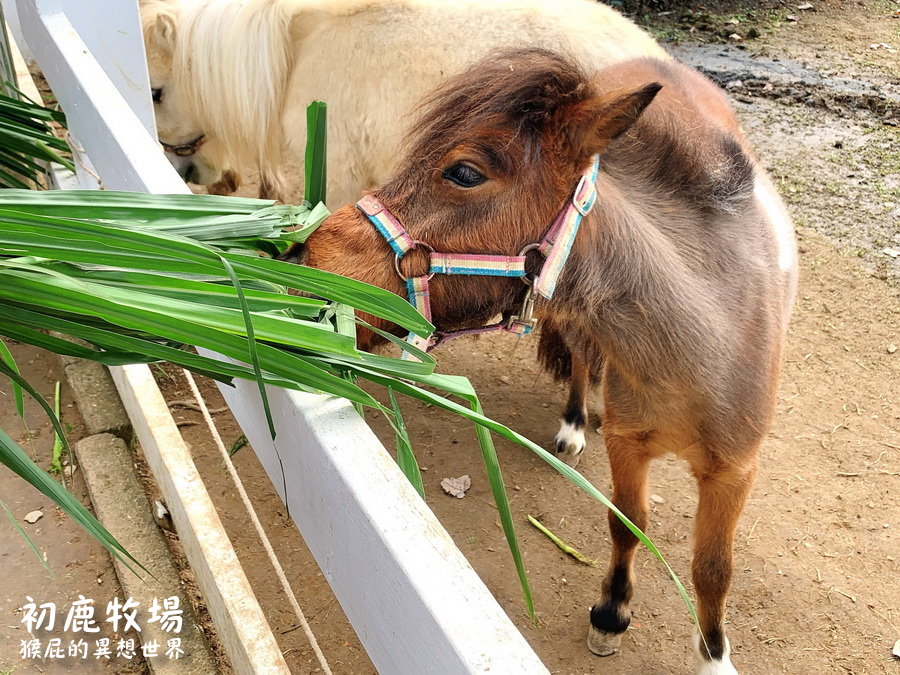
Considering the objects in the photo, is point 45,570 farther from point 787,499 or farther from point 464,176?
point 787,499

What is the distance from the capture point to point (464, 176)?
1889 mm

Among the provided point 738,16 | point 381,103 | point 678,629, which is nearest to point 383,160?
point 381,103

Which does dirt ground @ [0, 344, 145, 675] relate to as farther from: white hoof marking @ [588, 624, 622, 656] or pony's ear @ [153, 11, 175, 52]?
pony's ear @ [153, 11, 175, 52]

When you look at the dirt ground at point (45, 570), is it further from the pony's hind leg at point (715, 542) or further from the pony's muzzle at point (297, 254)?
the pony's hind leg at point (715, 542)

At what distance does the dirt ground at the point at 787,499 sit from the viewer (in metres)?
2.97

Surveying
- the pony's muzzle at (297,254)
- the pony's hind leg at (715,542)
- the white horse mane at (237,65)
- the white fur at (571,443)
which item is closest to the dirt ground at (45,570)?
the pony's muzzle at (297,254)

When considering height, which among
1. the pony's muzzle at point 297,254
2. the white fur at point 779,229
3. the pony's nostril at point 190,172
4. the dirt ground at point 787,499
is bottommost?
the dirt ground at point 787,499

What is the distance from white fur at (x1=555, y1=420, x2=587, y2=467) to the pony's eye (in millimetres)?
2101

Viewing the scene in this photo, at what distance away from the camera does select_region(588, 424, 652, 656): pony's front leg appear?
264 centimetres

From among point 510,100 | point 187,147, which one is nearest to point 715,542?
point 510,100

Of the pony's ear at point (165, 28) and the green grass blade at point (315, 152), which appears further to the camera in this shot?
the pony's ear at point (165, 28)

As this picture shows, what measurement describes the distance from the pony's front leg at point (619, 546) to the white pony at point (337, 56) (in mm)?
1692

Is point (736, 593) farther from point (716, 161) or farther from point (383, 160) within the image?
point (383, 160)

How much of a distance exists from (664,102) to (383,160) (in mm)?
1609
